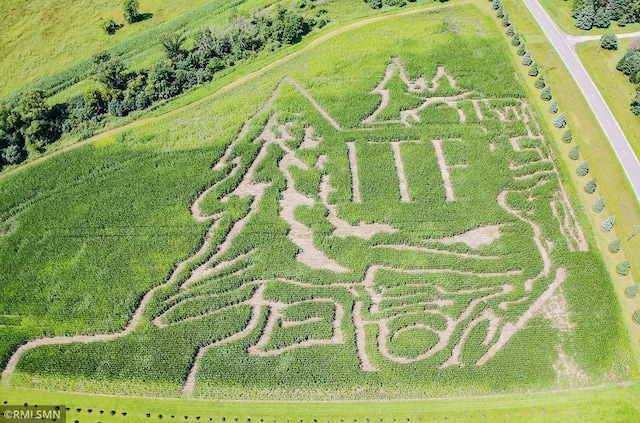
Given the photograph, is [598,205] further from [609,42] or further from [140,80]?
[140,80]

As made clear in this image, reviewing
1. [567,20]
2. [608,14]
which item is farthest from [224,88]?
[608,14]

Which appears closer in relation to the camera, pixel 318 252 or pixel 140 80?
pixel 318 252

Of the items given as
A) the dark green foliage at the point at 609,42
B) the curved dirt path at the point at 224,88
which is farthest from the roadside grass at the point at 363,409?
the dark green foliage at the point at 609,42

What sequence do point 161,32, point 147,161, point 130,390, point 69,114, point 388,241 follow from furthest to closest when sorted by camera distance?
point 161,32 < point 69,114 < point 147,161 < point 388,241 < point 130,390

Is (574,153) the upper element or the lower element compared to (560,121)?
lower

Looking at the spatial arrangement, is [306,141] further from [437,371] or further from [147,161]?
[437,371]

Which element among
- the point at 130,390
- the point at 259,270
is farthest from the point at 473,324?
the point at 130,390

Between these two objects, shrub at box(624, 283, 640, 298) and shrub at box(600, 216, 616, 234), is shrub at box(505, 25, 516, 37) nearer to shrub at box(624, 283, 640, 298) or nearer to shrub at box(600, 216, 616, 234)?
shrub at box(600, 216, 616, 234)
